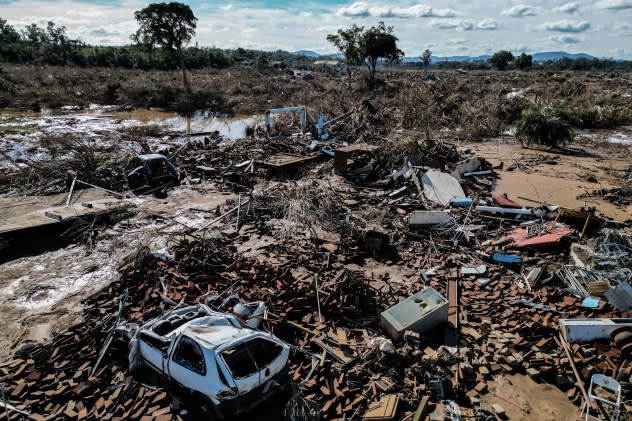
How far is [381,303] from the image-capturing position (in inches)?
298

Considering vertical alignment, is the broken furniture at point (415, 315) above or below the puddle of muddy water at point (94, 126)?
below

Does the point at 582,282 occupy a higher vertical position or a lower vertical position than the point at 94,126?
lower

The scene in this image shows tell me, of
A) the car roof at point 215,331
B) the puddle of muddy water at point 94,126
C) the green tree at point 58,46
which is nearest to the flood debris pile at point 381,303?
the car roof at point 215,331

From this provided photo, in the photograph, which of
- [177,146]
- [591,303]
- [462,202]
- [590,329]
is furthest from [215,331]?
[177,146]

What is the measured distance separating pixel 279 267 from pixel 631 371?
6.46 m

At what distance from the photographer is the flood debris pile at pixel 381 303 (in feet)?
18.1

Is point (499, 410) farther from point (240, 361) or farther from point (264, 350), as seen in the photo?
point (240, 361)

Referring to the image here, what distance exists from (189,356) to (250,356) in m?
0.87

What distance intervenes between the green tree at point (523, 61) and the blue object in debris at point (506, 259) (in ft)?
295

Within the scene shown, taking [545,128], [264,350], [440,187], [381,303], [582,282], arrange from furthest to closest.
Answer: [545,128] < [440,187] < [582,282] < [381,303] < [264,350]

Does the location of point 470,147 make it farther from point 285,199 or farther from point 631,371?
point 631,371

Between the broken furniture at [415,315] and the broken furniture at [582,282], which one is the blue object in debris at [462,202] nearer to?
the broken furniture at [582,282]

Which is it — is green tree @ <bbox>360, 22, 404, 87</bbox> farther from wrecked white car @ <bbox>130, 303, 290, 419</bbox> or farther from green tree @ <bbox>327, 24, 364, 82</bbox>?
wrecked white car @ <bbox>130, 303, 290, 419</bbox>

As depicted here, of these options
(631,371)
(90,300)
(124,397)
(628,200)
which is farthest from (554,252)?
(90,300)
